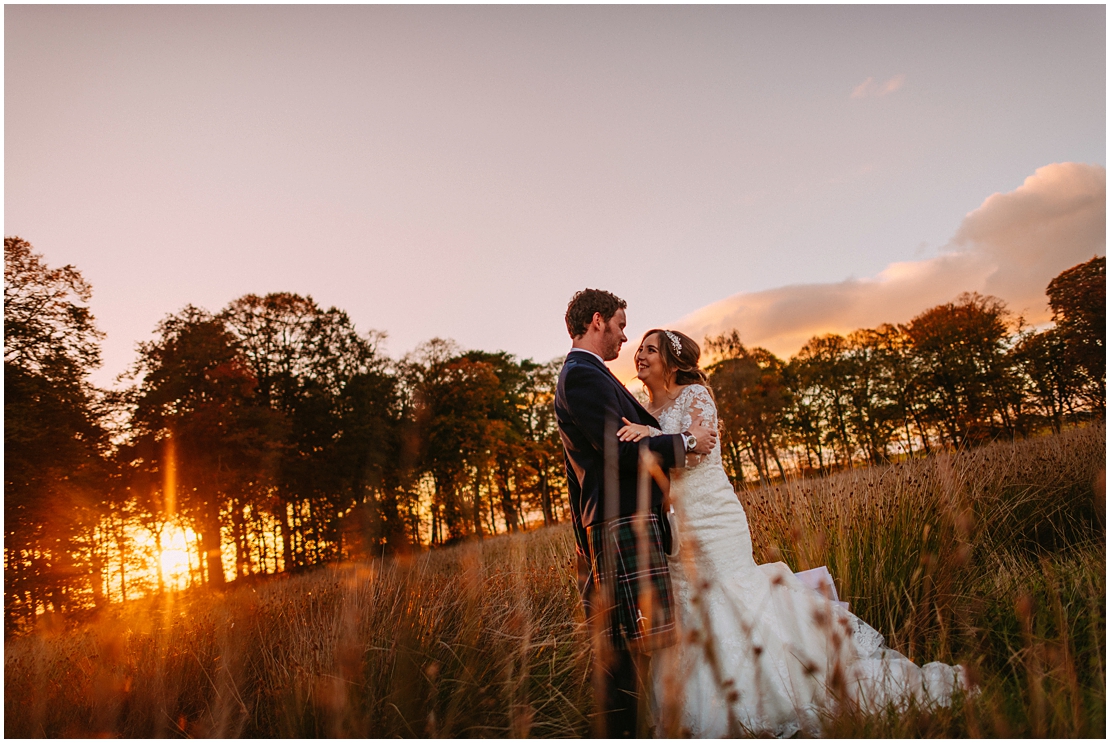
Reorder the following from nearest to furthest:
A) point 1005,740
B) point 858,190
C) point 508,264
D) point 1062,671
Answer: point 1005,740 < point 1062,671 < point 858,190 < point 508,264

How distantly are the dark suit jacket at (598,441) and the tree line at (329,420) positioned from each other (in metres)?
2.72

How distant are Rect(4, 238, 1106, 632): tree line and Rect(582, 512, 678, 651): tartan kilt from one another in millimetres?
2829

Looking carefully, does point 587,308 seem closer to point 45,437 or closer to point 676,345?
point 676,345

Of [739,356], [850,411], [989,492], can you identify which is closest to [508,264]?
[989,492]

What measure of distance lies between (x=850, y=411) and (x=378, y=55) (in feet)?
103

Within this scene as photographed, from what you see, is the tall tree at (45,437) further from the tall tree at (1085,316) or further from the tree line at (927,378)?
the tall tree at (1085,316)

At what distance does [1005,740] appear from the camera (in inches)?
83.5

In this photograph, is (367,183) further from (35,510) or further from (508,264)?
(35,510)

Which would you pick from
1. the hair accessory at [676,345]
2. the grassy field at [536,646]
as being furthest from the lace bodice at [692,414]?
the grassy field at [536,646]

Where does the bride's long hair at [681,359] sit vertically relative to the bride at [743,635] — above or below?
above

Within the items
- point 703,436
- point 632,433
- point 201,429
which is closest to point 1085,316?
point 703,436

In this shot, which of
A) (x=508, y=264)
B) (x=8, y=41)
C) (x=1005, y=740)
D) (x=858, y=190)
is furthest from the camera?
(x=508, y=264)

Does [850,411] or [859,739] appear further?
[850,411]

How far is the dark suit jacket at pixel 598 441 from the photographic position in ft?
9.62
